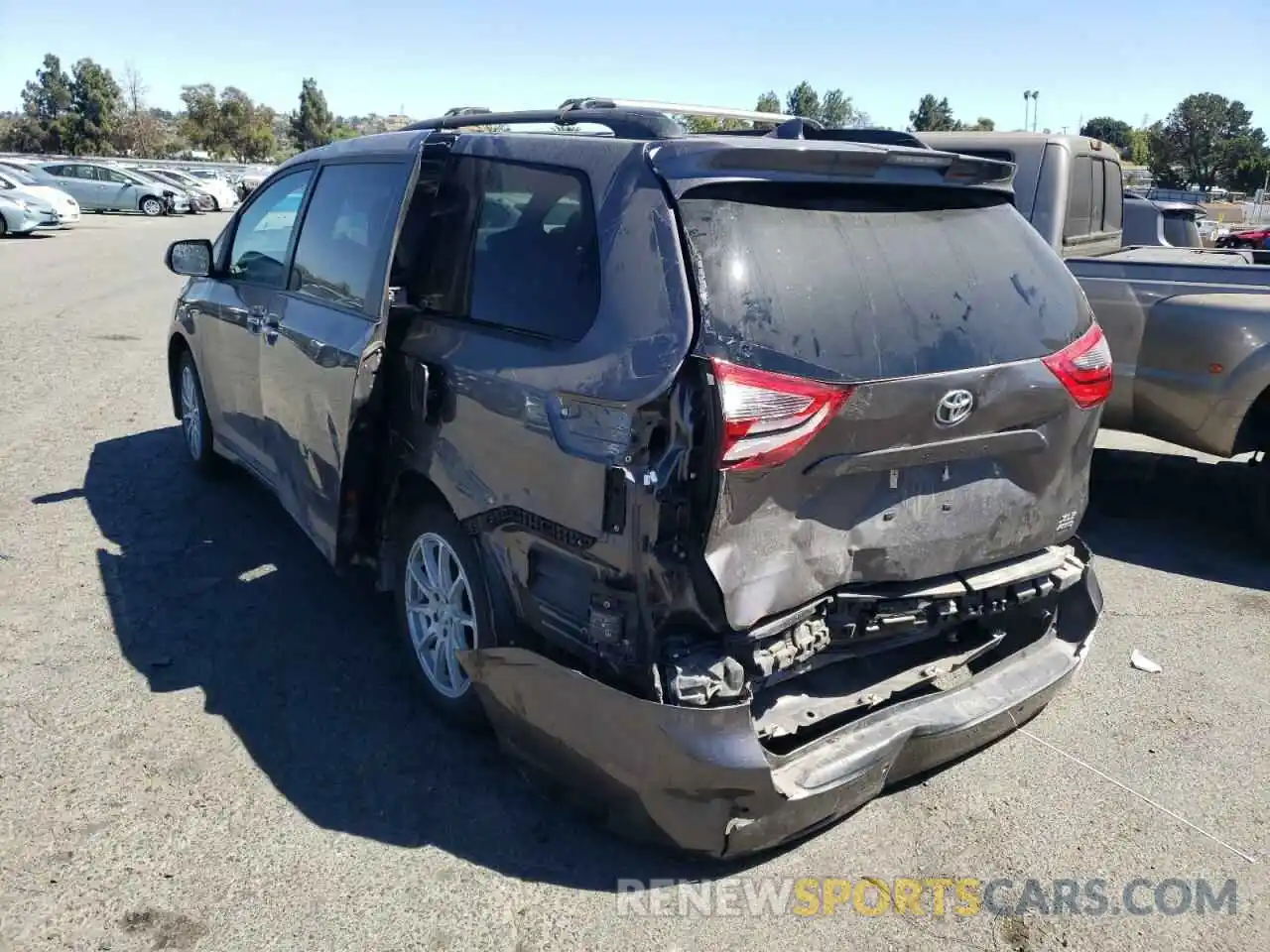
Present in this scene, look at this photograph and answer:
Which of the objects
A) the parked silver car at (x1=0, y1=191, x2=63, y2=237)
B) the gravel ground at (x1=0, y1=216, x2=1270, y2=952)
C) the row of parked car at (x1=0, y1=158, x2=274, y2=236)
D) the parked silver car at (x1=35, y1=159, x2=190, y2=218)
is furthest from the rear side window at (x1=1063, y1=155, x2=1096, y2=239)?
the parked silver car at (x1=35, y1=159, x2=190, y2=218)

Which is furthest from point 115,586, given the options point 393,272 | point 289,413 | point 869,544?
point 869,544

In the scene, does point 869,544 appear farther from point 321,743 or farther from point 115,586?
point 115,586

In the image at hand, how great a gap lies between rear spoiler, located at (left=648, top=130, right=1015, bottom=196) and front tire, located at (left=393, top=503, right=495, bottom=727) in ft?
4.39

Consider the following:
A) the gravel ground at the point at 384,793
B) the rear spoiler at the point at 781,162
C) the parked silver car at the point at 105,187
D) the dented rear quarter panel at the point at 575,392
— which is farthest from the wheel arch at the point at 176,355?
the parked silver car at the point at 105,187

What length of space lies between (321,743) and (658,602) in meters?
1.56

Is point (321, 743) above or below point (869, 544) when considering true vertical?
below

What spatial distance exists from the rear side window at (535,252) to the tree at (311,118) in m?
96.3

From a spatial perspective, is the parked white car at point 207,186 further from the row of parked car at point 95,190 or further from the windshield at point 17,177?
the windshield at point 17,177

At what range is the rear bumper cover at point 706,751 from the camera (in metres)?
2.67

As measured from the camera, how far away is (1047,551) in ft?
11.3

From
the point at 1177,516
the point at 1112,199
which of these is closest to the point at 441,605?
the point at 1177,516

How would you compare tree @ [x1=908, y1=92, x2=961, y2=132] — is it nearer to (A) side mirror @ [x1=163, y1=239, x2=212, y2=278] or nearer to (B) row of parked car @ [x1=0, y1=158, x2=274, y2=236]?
(B) row of parked car @ [x1=0, y1=158, x2=274, y2=236]

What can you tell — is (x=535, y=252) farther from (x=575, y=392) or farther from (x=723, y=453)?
(x=723, y=453)

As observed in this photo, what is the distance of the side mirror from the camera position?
5.71 meters
